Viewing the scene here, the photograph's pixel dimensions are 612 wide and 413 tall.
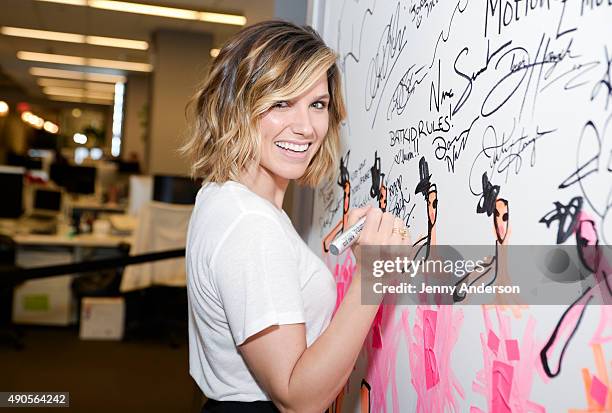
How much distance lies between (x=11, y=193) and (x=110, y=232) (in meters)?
1.06

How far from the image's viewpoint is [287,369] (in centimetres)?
98

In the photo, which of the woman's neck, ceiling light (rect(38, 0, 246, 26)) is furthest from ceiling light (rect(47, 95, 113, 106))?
the woman's neck

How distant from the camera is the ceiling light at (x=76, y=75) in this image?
516 inches

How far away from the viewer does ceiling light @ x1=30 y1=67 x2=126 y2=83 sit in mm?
13110

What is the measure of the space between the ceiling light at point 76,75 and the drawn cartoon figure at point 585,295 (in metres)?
13.4

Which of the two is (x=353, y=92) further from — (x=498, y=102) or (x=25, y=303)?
(x=25, y=303)

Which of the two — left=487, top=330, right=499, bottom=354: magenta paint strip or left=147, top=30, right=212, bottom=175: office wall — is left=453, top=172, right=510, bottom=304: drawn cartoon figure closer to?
left=487, top=330, right=499, bottom=354: magenta paint strip

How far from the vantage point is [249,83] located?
1.15m

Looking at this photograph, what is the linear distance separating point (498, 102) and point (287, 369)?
510 millimetres

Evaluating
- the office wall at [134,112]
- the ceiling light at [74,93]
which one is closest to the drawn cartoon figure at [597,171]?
the office wall at [134,112]

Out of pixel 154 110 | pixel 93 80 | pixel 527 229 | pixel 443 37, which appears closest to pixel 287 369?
pixel 527 229

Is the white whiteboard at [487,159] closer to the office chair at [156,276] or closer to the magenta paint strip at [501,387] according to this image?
the magenta paint strip at [501,387]

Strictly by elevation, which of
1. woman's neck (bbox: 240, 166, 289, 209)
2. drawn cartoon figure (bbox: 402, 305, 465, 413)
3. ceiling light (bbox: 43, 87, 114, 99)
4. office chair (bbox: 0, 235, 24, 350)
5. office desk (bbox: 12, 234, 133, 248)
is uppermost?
ceiling light (bbox: 43, 87, 114, 99)

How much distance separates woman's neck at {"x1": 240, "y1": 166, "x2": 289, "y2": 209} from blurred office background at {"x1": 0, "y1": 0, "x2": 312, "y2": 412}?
29cm
